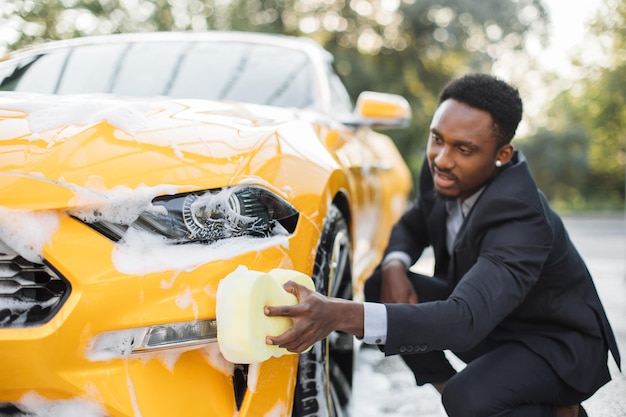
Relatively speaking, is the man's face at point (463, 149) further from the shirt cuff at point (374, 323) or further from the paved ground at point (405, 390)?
the paved ground at point (405, 390)

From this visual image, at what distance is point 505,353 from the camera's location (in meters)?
2.17

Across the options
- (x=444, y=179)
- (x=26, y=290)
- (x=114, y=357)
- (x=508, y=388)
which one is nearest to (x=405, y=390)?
(x=508, y=388)

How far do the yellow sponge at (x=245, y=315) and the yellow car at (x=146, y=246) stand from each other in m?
0.04

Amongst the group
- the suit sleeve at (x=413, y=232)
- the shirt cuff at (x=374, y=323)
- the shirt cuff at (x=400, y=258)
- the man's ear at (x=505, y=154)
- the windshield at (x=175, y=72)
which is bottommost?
the shirt cuff at (x=400, y=258)

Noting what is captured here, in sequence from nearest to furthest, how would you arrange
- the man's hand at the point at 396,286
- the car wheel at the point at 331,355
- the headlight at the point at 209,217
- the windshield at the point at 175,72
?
1. the headlight at the point at 209,217
2. the car wheel at the point at 331,355
3. the man's hand at the point at 396,286
4. the windshield at the point at 175,72

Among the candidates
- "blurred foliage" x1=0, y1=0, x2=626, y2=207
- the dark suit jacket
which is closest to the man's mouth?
the dark suit jacket

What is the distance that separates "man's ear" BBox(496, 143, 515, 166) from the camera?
220 cm

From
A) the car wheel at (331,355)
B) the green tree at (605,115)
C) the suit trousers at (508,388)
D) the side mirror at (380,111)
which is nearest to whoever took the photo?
the car wheel at (331,355)

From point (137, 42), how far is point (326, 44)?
19323 millimetres

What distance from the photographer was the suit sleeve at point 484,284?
70.2 inches

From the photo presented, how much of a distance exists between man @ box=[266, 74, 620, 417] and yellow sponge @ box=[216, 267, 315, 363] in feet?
1.34

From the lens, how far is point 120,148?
5.22 feet

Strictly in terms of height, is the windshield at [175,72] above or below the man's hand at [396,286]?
above

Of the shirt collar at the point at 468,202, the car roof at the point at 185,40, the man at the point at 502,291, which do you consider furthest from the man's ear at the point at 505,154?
the car roof at the point at 185,40
